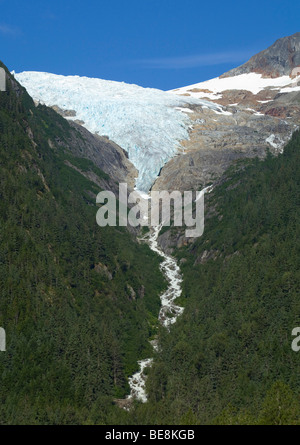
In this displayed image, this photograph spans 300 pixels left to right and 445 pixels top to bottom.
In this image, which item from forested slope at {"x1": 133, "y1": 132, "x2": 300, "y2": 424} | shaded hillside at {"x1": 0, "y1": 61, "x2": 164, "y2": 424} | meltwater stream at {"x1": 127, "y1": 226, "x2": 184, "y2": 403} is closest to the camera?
forested slope at {"x1": 133, "y1": 132, "x2": 300, "y2": 424}

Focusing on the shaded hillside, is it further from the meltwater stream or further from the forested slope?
the forested slope

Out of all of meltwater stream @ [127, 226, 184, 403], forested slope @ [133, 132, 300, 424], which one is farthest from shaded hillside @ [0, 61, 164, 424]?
forested slope @ [133, 132, 300, 424]

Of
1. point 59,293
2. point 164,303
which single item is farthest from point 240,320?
point 164,303

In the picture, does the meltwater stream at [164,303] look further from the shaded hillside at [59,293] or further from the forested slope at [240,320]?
the forested slope at [240,320]

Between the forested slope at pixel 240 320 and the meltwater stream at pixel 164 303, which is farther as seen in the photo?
the meltwater stream at pixel 164 303

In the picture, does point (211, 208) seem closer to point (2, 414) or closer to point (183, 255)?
point (183, 255)

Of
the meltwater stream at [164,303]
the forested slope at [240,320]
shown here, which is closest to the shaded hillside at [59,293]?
the meltwater stream at [164,303]

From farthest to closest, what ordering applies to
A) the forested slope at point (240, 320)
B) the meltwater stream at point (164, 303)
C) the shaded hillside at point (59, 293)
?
the meltwater stream at point (164, 303)
the shaded hillside at point (59, 293)
the forested slope at point (240, 320)

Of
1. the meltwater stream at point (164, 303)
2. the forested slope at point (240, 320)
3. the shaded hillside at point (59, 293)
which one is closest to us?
the forested slope at point (240, 320)

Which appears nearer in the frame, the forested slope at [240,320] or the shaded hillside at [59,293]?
the forested slope at [240,320]
